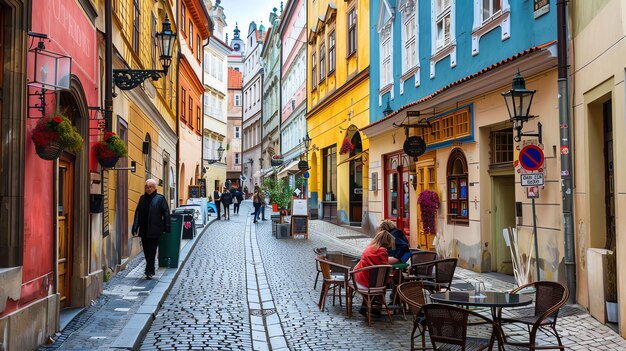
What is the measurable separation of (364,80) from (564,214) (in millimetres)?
14051

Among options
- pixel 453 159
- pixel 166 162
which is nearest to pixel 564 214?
pixel 453 159

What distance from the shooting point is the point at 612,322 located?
7695 millimetres

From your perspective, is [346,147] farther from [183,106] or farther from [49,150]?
[49,150]

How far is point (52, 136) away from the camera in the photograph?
19.7 ft

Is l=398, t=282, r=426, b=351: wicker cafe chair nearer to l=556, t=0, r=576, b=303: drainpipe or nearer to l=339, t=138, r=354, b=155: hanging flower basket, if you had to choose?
l=556, t=0, r=576, b=303: drainpipe

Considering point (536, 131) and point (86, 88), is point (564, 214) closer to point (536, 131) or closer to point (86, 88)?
point (536, 131)

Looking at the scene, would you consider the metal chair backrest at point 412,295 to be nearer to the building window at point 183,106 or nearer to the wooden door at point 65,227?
the wooden door at point 65,227

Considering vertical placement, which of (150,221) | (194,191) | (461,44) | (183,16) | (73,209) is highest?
(183,16)

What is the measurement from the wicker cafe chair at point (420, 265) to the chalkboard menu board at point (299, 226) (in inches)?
477

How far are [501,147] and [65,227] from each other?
27.5 ft

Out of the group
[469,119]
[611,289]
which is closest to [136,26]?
[469,119]

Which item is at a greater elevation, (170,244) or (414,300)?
(170,244)

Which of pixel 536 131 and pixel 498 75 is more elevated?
pixel 498 75

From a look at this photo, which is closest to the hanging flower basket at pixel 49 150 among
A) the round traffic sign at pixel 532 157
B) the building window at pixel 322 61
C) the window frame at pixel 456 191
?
the round traffic sign at pixel 532 157
